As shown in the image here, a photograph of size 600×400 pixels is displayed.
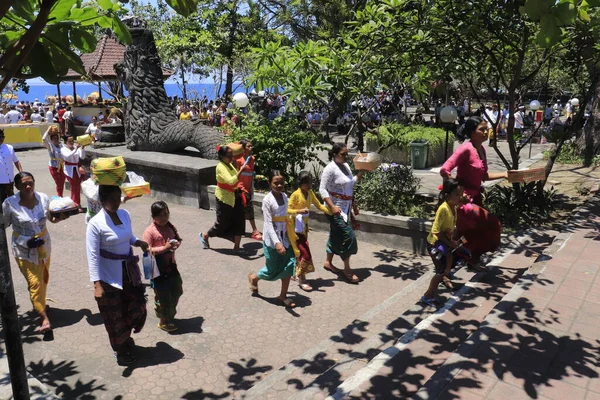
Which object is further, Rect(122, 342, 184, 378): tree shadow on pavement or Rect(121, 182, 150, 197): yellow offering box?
Rect(121, 182, 150, 197): yellow offering box

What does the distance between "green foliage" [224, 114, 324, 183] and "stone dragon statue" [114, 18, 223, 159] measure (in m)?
1.56

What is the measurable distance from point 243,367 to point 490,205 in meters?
5.19

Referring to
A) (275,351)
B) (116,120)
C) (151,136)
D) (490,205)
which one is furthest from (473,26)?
(116,120)

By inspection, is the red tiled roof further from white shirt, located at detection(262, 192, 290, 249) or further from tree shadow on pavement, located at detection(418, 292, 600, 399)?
tree shadow on pavement, located at detection(418, 292, 600, 399)

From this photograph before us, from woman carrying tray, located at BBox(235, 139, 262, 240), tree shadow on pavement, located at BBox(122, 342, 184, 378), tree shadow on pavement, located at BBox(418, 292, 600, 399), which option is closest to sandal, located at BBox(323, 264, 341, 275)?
woman carrying tray, located at BBox(235, 139, 262, 240)

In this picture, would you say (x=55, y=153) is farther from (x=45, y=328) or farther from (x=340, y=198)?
(x=340, y=198)

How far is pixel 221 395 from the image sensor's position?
414cm

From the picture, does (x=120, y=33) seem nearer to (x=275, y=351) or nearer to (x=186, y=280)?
(x=275, y=351)

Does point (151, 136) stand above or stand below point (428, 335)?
above

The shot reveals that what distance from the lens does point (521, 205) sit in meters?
8.24

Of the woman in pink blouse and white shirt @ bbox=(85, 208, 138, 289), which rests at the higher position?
the woman in pink blouse

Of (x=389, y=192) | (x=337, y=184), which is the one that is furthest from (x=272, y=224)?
(x=389, y=192)

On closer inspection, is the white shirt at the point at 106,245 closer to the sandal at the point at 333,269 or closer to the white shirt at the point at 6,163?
the sandal at the point at 333,269

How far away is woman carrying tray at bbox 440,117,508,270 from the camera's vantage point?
19.4 ft
